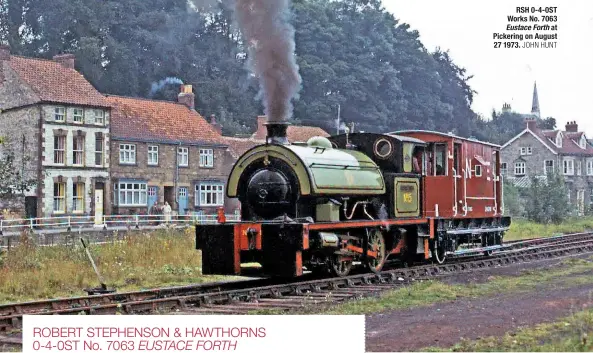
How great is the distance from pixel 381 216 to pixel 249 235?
3.88 meters

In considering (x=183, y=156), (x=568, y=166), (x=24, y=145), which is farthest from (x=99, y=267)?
(x=568, y=166)

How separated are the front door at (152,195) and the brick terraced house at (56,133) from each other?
8.46 feet

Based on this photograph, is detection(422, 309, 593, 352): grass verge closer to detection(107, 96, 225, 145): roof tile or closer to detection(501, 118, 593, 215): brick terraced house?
detection(107, 96, 225, 145): roof tile

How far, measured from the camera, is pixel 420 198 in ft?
64.9

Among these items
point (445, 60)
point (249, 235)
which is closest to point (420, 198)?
point (249, 235)

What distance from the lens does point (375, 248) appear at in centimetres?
1812

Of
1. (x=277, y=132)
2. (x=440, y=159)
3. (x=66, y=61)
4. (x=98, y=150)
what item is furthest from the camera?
(x=66, y=61)

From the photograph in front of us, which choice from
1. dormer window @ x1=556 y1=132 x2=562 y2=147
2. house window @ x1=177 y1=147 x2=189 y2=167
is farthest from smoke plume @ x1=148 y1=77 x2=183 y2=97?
dormer window @ x1=556 y1=132 x2=562 y2=147

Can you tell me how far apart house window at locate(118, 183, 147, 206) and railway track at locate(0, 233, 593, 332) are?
2926 cm

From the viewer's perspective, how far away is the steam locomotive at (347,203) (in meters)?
15.8

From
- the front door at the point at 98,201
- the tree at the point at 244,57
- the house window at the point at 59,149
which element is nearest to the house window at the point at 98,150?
the front door at the point at 98,201

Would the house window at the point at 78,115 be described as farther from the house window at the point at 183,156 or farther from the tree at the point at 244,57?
the tree at the point at 244,57

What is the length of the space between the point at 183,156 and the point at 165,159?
1303mm
